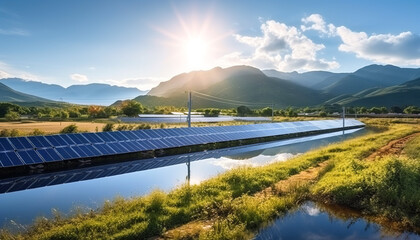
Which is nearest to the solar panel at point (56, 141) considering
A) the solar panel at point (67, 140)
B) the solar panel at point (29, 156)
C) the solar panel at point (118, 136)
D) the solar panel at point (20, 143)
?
the solar panel at point (67, 140)

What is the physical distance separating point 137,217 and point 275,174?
10336 millimetres

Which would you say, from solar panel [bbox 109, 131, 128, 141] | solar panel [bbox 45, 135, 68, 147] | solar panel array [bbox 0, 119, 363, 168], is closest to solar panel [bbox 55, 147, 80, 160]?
solar panel array [bbox 0, 119, 363, 168]

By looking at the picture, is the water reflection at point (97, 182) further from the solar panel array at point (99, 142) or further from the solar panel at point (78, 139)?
the solar panel at point (78, 139)

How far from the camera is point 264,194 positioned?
15.6 meters

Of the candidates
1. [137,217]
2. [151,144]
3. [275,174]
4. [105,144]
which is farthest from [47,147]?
[275,174]

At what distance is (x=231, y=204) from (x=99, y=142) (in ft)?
55.3

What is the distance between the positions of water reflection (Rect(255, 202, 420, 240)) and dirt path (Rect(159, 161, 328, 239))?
2.01 metres

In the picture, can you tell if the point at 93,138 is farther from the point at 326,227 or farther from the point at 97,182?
the point at 326,227

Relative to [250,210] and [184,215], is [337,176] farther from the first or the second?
[184,215]

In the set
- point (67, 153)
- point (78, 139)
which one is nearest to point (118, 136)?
point (78, 139)

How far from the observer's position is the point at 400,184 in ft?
48.9

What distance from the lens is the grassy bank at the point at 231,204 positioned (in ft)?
34.9

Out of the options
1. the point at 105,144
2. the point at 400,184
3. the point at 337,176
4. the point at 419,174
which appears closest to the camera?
the point at 400,184

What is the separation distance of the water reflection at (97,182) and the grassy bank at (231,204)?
2.77m
